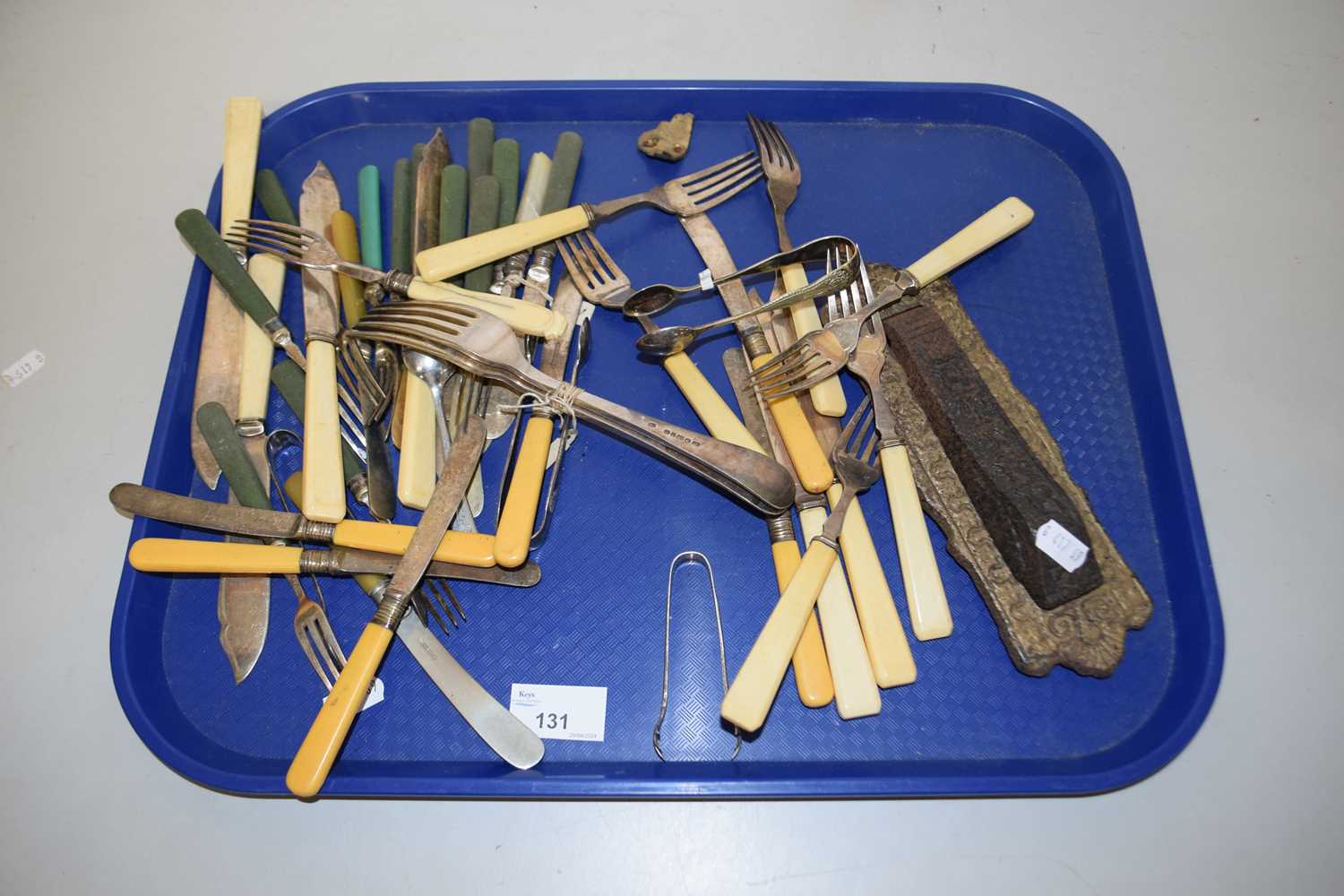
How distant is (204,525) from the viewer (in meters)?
1.27

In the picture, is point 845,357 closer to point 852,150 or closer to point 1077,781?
point 852,150

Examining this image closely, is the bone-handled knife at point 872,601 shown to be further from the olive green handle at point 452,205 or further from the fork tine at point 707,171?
the olive green handle at point 452,205

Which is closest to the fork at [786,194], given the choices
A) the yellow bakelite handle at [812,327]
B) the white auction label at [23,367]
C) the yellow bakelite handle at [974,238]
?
the yellow bakelite handle at [812,327]

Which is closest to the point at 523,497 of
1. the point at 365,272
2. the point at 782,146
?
the point at 365,272

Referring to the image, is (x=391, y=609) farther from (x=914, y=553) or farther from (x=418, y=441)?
(x=914, y=553)

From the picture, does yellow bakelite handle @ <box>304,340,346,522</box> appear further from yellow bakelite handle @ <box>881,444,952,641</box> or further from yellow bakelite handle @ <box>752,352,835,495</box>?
A: yellow bakelite handle @ <box>881,444,952,641</box>

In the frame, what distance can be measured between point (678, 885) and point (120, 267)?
1.55m

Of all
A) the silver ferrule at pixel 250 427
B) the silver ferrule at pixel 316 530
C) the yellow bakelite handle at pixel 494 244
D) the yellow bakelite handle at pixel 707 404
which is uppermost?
the yellow bakelite handle at pixel 494 244

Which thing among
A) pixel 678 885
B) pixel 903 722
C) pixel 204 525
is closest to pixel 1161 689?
pixel 903 722

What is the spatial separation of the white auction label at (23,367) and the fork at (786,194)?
1.40m

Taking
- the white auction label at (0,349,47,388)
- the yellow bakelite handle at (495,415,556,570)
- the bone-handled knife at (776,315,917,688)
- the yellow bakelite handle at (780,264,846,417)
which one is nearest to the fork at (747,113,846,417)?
the yellow bakelite handle at (780,264,846,417)

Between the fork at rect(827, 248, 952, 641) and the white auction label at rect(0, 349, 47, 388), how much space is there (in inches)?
57.8

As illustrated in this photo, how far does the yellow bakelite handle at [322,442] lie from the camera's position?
1.26m

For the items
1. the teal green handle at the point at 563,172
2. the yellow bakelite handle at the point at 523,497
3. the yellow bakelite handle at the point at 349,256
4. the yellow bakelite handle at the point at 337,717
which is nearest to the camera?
the yellow bakelite handle at the point at 337,717
